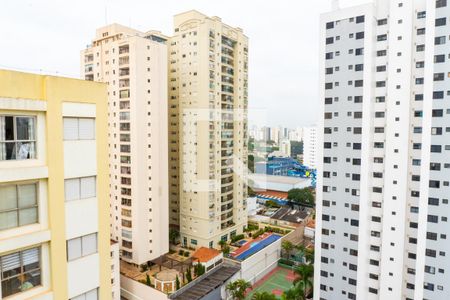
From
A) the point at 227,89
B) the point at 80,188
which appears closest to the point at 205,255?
the point at 227,89

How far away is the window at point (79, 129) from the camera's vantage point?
4363 millimetres

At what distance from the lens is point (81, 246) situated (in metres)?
4.57

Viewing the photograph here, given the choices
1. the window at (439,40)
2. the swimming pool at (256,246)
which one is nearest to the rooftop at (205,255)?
the swimming pool at (256,246)

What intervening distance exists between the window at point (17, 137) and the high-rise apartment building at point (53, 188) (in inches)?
0.4

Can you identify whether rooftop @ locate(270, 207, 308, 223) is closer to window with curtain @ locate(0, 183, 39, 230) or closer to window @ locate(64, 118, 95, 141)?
window @ locate(64, 118, 95, 141)

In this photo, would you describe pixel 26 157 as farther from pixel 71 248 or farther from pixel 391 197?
pixel 391 197

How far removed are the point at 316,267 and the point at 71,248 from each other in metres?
17.1

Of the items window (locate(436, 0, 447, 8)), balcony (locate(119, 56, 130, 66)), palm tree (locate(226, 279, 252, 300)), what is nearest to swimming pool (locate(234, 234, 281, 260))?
palm tree (locate(226, 279, 252, 300))

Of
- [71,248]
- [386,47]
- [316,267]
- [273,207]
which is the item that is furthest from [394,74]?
[273,207]

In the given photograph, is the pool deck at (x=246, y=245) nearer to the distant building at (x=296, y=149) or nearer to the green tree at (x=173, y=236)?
the green tree at (x=173, y=236)

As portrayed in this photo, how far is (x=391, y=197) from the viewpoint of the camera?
648 inches

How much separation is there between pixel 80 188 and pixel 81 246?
878mm

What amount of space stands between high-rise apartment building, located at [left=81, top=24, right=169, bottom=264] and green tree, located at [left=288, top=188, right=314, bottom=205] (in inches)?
836

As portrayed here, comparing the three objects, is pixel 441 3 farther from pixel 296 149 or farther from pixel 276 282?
pixel 296 149
